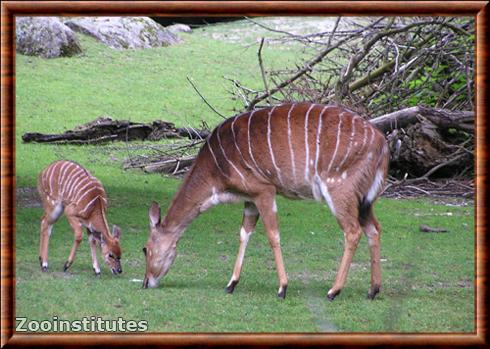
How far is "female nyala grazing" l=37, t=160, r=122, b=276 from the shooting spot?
6434mm

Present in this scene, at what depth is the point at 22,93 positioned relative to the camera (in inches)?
419

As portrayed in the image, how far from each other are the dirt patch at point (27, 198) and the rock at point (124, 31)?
4737mm

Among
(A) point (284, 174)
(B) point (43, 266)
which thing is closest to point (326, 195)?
(A) point (284, 174)

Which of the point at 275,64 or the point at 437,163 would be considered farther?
the point at 275,64

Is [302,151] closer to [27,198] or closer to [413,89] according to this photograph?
[27,198]

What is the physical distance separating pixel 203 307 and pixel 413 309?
1.42 metres

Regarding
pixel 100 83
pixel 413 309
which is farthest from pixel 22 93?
pixel 413 309

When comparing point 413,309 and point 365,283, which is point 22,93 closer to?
point 365,283

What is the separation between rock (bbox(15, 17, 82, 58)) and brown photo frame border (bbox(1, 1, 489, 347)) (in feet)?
24.4

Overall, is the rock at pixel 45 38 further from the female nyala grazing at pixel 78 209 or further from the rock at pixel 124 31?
the female nyala grazing at pixel 78 209

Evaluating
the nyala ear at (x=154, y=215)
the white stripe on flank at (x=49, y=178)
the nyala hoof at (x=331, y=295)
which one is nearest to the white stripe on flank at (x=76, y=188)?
the white stripe on flank at (x=49, y=178)

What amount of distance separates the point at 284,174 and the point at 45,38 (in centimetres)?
673

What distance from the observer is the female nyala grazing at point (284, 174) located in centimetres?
589

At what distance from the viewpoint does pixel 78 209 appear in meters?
6.58
